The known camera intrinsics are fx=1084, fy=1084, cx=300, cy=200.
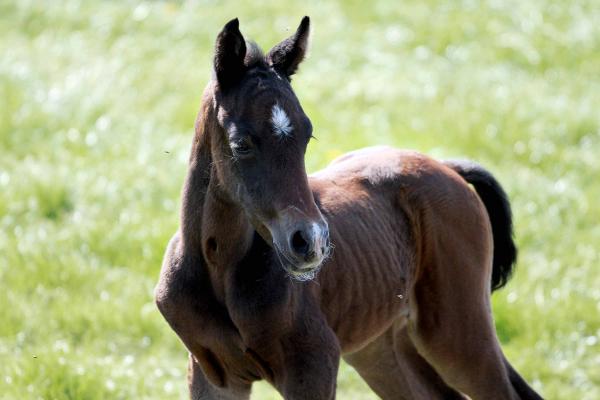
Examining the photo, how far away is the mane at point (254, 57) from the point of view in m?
4.23

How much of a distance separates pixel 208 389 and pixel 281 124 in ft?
→ 4.39

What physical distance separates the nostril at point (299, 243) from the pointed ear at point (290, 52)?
761 mm

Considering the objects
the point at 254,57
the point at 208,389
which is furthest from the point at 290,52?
the point at 208,389

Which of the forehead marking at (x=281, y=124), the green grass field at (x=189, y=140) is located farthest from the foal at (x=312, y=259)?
the green grass field at (x=189, y=140)

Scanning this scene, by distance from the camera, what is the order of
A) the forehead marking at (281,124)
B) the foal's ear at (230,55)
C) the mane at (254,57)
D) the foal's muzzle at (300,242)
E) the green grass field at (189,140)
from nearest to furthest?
the foal's muzzle at (300,242), the forehead marking at (281,124), the foal's ear at (230,55), the mane at (254,57), the green grass field at (189,140)

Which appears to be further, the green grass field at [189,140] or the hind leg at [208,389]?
the green grass field at [189,140]

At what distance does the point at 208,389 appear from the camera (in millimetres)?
4684

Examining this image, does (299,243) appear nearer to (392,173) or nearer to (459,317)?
(392,173)

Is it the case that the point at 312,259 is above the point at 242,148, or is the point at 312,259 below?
below

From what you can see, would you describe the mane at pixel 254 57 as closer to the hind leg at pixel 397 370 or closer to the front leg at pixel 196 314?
the front leg at pixel 196 314

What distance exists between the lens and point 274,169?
398cm

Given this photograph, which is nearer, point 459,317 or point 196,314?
point 196,314

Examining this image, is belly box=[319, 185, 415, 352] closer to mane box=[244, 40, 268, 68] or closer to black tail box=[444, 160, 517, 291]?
black tail box=[444, 160, 517, 291]

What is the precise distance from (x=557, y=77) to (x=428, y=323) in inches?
245
